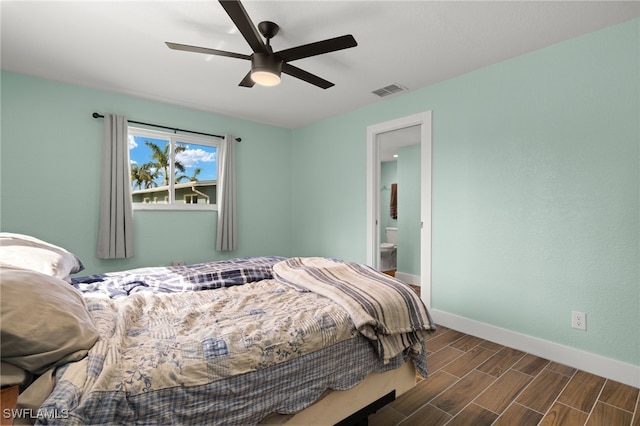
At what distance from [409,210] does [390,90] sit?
220 cm

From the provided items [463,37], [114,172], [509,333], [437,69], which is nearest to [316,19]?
[463,37]

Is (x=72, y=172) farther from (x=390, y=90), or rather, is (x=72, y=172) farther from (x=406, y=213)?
(x=406, y=213)

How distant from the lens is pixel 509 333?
2.68 meters

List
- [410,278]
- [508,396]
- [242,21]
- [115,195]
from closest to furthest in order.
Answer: [242,21], [508,396], [115,195], [410,278]

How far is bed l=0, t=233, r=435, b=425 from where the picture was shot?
90cm

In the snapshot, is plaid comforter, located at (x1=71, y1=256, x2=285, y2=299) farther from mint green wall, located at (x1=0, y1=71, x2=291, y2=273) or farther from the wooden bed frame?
mint green wall, located at (x1=0, y1=71, x2=291, y2=273)

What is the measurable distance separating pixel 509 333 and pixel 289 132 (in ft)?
13.2

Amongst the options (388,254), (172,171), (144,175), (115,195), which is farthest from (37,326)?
(388,254)

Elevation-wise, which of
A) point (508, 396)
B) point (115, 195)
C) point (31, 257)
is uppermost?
point (115, 195)

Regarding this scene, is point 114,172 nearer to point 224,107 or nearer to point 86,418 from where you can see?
point 224,107

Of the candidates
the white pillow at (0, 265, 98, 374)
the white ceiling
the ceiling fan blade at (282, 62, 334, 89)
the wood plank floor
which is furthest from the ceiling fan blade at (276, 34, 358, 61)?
the wood plank floor

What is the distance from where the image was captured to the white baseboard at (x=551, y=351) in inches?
84.0

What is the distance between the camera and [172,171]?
3982mm

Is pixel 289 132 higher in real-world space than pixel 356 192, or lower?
higher
